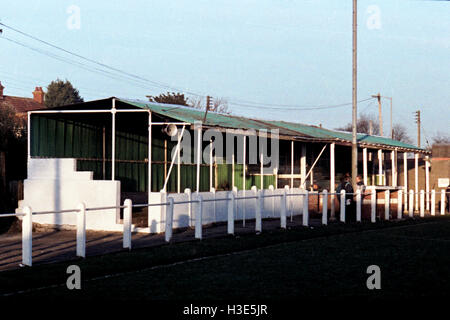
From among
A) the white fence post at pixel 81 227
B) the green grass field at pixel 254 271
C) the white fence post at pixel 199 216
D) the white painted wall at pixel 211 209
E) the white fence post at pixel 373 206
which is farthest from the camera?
the white fence post at pixel 373 206

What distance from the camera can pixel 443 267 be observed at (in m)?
12.8

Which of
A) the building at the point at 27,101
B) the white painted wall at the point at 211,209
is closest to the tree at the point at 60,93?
the building at the point at 27,101

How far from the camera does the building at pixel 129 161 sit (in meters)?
20.1

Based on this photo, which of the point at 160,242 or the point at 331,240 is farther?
the point at 331,240

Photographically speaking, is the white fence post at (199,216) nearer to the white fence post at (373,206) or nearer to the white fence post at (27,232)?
the white fence post at (27,232)

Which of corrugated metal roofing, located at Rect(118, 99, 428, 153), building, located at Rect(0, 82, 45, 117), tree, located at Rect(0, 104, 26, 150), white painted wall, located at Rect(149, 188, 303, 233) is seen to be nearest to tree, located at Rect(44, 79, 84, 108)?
building, located at Rect(0, 82, 45, 117)

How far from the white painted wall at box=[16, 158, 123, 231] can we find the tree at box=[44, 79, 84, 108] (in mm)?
56043

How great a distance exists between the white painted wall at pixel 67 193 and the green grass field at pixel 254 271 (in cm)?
383

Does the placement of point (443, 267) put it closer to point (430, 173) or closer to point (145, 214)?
point (145, 214)

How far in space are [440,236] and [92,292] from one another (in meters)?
12.9

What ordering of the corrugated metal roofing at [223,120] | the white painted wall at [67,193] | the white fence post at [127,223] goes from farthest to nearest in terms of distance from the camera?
the corrugated metal roofing at [223,120], the white painted wall at [67,193], the white fence post at [127,223]

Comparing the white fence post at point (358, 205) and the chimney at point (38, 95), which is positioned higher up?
the chimney at point (38, 95)

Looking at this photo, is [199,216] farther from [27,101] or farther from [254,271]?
[27,101]

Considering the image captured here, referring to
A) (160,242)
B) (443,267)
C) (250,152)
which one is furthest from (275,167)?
(443,267)
